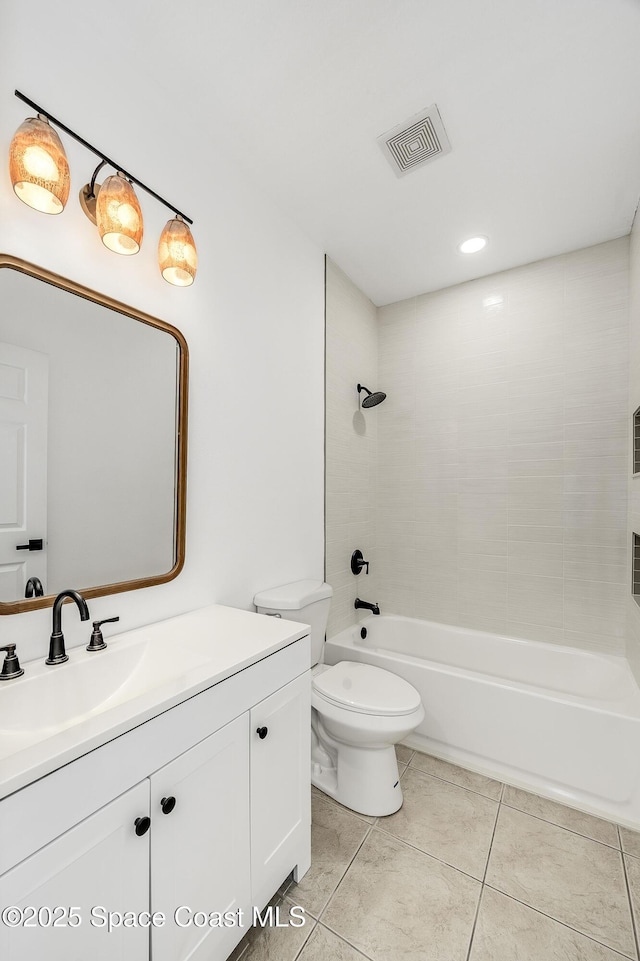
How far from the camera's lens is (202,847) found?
0.93 meters

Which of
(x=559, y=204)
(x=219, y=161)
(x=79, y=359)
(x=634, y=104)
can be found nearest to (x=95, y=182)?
(x=79, y=359)

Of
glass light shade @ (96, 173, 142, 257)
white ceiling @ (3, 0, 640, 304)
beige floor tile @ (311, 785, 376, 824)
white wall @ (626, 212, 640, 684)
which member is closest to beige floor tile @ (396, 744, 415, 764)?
beige floor tile @ (311, 785, 376, 824)

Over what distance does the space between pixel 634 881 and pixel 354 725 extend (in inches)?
39.3

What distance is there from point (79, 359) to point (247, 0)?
1.11 meters

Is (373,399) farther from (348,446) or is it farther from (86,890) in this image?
(86,890)

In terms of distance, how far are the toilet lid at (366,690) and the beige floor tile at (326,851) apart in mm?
427

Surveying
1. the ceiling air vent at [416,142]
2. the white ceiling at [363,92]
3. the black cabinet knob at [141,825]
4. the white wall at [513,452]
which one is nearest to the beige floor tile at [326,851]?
the black cabinet knob at [141,825]

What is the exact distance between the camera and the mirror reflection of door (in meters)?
1.01

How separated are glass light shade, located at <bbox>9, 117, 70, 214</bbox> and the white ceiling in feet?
0.73

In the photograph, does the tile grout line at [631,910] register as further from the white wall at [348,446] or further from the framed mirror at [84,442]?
the framed mirror at [84,442]

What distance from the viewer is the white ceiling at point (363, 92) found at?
3.83 ft

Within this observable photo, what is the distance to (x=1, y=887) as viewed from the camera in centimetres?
60

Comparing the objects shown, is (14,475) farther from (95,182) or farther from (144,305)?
(95,182)

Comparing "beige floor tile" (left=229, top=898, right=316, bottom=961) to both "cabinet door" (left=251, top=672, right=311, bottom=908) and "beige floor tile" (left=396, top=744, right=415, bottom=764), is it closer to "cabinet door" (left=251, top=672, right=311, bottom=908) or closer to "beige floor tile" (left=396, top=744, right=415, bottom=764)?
"cabinet door" (left=251, top=672, right=311, bottom=908)
